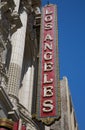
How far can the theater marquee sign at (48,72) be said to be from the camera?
46.9 feet

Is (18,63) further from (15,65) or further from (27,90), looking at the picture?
(27,90)

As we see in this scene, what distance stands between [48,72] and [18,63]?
1.81m

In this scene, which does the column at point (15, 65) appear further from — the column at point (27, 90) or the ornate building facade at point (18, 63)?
the column at point (27, 90)

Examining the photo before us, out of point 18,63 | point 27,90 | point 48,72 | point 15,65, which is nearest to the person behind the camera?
point 15,65

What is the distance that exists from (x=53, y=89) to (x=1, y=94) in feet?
14.1

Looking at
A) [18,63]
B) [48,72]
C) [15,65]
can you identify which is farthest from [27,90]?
[15,65]

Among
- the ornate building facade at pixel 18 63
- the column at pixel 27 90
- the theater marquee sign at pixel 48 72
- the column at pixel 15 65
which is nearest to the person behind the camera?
the ornate building facade at pixel 18 63

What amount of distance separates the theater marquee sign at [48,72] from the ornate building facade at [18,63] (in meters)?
0.73

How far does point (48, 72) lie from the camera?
16.1m

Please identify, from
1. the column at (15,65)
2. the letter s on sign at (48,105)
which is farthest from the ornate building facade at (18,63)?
the letter s on sign at (48,105)

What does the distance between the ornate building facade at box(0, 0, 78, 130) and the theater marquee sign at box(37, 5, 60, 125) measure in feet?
2.39

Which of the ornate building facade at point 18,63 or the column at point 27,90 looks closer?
the ornate building facade at point 18,63

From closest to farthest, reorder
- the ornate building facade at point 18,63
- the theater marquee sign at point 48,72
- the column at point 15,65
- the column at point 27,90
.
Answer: the ornate building facade at point 18,63
the column at point 15,65
the theater marquee sign at point 48,72
the column at point 27,90

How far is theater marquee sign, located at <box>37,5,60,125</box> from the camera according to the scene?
14291mm
